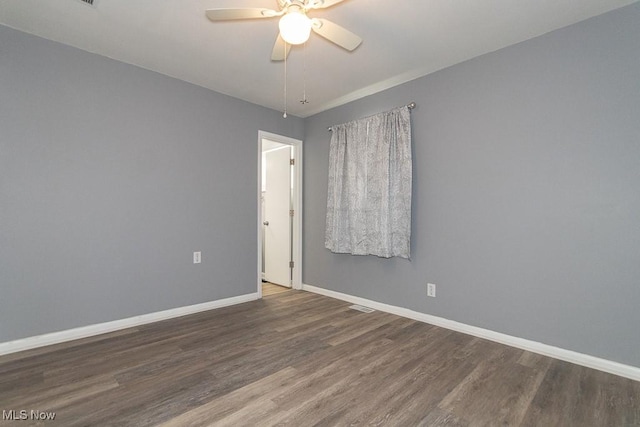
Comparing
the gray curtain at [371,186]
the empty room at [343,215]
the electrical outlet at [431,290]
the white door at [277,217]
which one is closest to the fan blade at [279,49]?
the empty room at [343,215]

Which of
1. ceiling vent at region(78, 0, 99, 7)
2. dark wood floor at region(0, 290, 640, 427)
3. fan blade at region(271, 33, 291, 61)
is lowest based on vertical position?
dark wood floor at region(0, 290, 640, 427)

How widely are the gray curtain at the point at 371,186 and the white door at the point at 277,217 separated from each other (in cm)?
85

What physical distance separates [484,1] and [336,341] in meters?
2.76

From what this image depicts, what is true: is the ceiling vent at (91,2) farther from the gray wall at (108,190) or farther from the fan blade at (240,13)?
the fan blade at (240,13)

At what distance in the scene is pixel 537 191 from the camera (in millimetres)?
2357

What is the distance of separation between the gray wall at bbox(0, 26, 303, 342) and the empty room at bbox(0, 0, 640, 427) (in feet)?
0.06

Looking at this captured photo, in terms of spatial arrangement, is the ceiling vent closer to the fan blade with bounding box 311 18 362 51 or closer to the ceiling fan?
the ceiling fan

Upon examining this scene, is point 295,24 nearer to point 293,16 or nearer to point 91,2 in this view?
point 293,16

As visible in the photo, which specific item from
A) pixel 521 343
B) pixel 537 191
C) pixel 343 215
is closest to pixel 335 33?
pixel 537 191

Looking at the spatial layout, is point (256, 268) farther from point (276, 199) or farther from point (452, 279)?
point (452, 279)

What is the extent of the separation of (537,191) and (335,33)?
1963mm

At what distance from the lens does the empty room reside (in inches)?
71.9

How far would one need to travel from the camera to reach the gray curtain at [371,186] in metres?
3.10

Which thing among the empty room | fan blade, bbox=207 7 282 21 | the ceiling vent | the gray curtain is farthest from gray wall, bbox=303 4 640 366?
the ceiling vent
